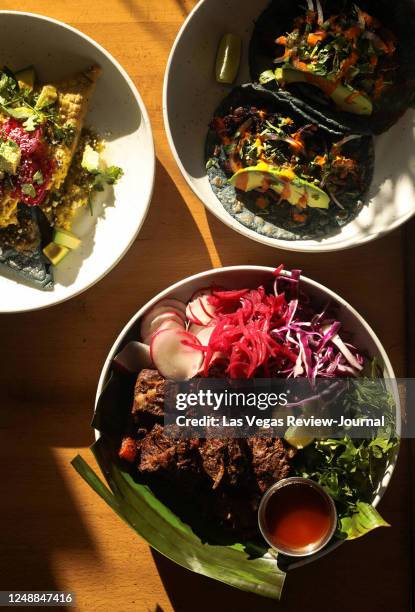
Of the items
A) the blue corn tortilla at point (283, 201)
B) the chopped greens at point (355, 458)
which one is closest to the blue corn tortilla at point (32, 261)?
the blue corn tortilla at point (283, 201)

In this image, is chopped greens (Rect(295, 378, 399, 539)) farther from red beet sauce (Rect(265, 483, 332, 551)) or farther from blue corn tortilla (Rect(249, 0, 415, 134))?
blue corn tortilla (Rect(249, 0, 415, 134))

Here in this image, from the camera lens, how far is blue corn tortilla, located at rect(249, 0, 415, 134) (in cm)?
195

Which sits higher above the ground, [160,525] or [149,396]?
[149,396]

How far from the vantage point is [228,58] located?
2074mm

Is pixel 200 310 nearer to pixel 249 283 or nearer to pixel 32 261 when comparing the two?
pixel 249 283

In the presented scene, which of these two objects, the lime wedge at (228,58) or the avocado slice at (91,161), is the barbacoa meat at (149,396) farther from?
the lime wedge at (228,58)

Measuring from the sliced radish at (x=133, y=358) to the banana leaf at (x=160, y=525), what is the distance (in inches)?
1.2

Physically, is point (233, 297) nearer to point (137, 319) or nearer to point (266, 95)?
point (137, 319)

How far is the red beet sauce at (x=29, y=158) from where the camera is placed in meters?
2.00

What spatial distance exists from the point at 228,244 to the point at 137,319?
0.40 meters

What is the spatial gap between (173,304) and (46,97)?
777mm

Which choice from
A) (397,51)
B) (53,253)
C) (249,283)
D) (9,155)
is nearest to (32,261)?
(53,253)

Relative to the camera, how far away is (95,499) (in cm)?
208

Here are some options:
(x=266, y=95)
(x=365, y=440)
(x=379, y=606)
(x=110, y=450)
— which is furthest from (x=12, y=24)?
(x=379, y=606)
